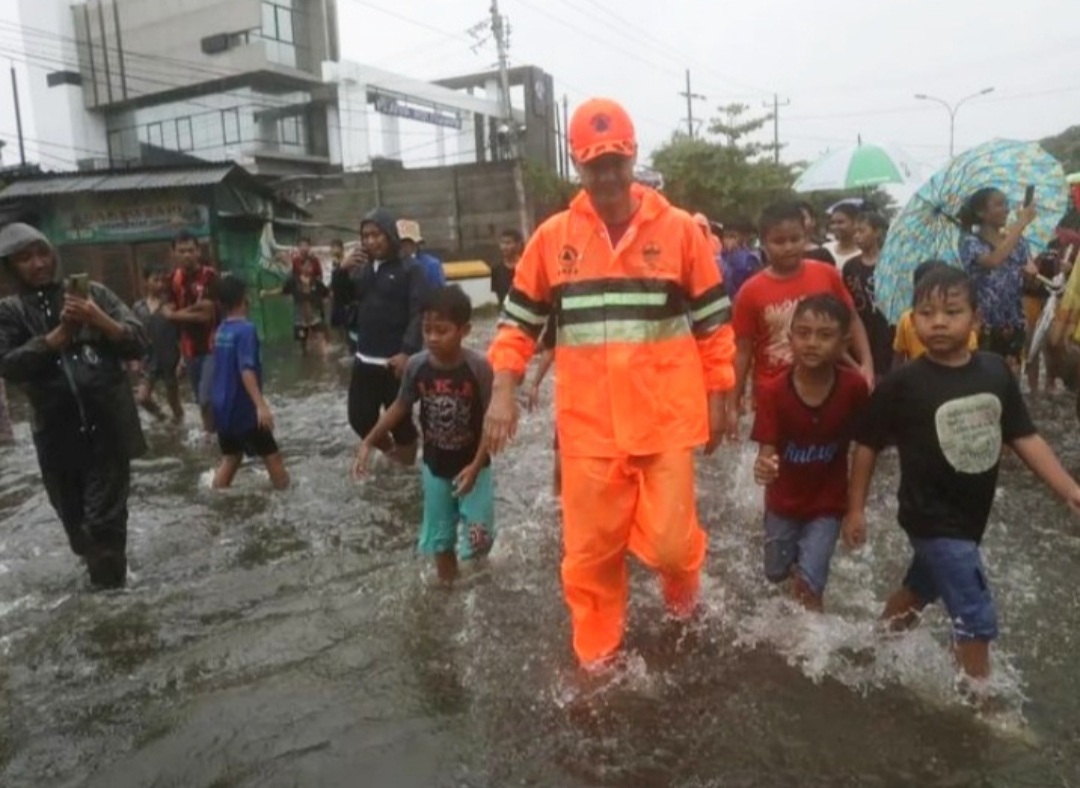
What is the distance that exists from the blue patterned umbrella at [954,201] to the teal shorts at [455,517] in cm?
279

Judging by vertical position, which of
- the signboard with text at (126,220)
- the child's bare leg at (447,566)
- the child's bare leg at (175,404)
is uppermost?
the signboard with text at (126,220)

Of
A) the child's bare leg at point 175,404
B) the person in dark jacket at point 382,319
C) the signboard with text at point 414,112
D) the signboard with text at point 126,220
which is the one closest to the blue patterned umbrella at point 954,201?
the person in dark jacket at point 382,319

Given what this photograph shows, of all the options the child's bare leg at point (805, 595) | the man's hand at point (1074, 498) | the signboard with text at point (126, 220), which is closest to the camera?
the man's hand at point (1074, 498)

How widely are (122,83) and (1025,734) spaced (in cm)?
4460

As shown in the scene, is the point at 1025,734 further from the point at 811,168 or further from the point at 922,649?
the point at 811,168

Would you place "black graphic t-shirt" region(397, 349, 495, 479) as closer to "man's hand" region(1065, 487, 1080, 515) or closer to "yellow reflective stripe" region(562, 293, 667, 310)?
"yellow reflective stripe" region(562, 293, 667, 310)

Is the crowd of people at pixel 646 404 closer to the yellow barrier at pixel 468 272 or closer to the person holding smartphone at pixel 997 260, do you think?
the person holding smartphone at pixel 997 260

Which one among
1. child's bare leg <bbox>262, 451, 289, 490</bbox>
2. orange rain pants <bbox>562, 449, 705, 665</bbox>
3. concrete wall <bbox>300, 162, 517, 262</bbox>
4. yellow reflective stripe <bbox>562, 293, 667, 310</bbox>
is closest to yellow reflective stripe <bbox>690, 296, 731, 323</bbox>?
yellow reflective stripe <bbox>562, 293, 667, 310</bbox>

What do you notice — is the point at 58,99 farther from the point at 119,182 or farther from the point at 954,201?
the point at 954,201

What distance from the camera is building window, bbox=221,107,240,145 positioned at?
37.9 meters

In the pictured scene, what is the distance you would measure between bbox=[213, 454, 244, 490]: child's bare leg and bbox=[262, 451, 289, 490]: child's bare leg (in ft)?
0.67

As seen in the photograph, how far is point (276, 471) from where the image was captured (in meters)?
7.30

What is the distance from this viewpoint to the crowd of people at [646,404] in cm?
341

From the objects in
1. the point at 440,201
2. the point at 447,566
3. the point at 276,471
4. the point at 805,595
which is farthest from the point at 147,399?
the point at 440,201
